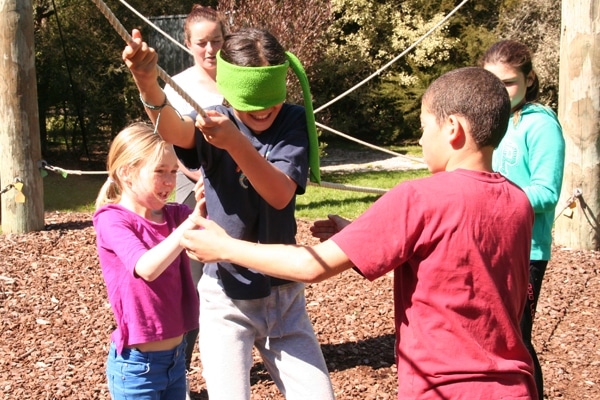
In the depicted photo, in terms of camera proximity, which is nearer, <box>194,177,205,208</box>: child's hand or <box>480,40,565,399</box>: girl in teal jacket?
<box>194,177,205,208</box>: child's hand

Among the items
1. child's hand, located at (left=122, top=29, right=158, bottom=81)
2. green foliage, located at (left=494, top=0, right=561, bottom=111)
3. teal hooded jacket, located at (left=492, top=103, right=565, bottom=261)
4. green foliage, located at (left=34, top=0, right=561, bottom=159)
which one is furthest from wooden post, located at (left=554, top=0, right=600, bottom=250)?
green foliage, located at (left=494, top=0, right=561, bottom=111)

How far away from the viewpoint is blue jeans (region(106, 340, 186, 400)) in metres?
2.58

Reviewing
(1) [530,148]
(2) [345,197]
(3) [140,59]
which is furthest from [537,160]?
(2) [345,197]

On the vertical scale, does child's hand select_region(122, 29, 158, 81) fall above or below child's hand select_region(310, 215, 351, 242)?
above

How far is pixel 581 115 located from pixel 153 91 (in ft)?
17.5

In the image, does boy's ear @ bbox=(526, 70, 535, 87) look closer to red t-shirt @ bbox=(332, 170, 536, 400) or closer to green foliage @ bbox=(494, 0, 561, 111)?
red t-shirt @ bbox=(332, 170, 536, 400)

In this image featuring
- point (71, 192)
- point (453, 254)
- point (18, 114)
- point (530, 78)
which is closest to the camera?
point (453, 254)

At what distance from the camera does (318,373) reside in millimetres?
2547

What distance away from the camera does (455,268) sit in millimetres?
1825

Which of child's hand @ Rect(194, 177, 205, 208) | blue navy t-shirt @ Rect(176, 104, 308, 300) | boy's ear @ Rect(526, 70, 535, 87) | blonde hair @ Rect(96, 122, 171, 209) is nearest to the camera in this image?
blue navy t-shirt @ Rect(176, 104, 308, 300)

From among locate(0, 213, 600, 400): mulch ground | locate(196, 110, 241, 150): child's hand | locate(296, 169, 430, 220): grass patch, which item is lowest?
locate(296, 169, 430, 220): grass patch

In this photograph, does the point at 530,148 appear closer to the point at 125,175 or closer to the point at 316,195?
the point at 125,175

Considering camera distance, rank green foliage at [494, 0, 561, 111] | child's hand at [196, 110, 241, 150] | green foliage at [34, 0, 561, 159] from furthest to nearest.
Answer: green foliage at [494, 0, 561, 111]
green foliage at [34, 0, 561, 159]
child's hand at [196, 110, 241, 150]

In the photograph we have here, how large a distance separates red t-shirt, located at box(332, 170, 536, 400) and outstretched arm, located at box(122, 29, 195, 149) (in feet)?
2.22
